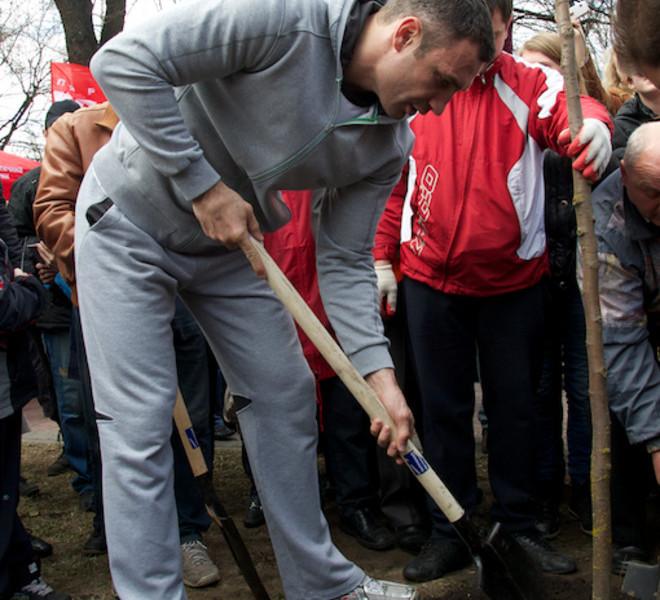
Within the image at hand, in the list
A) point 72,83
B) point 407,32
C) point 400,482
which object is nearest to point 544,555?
point 400,482

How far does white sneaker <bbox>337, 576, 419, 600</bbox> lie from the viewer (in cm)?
244

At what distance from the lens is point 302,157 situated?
2125 millimetres

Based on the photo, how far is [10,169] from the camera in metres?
8.48

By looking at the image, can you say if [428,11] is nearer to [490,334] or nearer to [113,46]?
[113,46]

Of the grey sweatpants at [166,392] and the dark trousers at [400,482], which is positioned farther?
the dark trousers at [400,482]

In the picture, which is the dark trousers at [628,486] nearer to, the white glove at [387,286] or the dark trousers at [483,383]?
the dark trousers at [483,383]

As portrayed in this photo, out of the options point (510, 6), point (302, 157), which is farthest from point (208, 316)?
point (510, 6)

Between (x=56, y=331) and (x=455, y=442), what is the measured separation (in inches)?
90.6

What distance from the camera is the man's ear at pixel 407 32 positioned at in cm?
193

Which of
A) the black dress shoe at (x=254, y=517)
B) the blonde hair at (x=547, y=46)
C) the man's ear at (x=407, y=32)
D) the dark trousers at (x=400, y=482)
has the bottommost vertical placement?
the black dress shoe at (x=254, y=517)

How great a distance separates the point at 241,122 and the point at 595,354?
1.14m

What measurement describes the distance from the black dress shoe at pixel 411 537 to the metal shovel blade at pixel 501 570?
2.41ft

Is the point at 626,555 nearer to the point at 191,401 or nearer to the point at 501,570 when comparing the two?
the point at 501,570

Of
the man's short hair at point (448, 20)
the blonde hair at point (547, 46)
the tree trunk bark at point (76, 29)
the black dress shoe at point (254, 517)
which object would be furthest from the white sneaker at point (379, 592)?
the tree trunk bark at point (76, 29)
